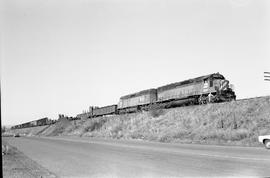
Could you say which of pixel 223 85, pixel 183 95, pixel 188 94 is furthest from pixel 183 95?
pixel 223 85

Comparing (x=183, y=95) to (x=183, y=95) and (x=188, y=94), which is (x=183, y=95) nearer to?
(x=183, y=95)

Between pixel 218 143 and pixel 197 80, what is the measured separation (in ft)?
50.2

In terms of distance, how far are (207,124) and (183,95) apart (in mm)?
10685

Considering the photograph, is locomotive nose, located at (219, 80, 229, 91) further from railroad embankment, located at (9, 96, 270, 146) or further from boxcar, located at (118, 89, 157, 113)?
boxcar, located at (118, 89, 157, 113)

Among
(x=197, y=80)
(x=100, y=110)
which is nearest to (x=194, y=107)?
(x=197, y=80)

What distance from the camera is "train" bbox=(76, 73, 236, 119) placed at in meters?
35.9

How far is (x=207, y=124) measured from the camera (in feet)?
101

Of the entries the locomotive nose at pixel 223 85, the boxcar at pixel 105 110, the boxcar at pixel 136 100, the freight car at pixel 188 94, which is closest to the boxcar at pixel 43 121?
the boxcar at pixel 105 110

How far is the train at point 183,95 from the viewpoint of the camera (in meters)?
35.9

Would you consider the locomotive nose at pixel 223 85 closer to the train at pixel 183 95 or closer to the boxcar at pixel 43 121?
the train at pixel 183 95

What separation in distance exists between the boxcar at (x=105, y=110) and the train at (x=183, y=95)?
2.42 m

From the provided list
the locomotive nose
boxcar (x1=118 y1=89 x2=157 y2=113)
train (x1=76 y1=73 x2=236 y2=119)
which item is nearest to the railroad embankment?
train (x1=76 y1=73 x2=236 y2=119)

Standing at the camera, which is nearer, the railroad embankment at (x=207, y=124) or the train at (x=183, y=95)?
the railroad embankment at (x=207, y=124)

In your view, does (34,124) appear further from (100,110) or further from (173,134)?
(173,134)
